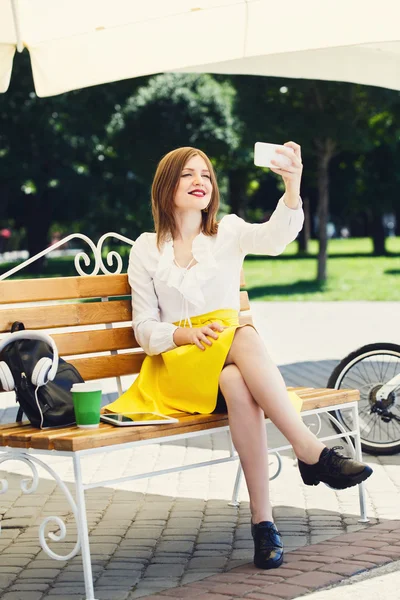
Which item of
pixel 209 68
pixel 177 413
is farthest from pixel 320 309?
pixel 177 413

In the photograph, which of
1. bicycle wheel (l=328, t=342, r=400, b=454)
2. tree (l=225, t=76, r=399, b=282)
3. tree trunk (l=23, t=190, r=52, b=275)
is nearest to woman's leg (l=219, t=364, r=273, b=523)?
bicycle wheel (l=328, t=342, r=400, b=454)

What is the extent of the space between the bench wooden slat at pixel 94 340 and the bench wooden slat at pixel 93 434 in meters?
0.63

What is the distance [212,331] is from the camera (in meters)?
4.51

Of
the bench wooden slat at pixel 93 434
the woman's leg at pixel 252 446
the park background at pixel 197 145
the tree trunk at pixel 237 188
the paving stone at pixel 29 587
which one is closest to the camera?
the bench wooden slat at pixel 93 434

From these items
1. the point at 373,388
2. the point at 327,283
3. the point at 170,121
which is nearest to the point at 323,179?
the point at 327,283

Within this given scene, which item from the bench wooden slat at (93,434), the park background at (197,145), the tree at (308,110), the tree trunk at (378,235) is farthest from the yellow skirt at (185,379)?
the tree trunk at (378,235)

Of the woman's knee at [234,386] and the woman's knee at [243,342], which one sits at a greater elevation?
the woman's knee at [243,342]

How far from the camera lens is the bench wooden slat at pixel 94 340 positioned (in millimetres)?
5023

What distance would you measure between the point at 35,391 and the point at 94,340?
3.21ft

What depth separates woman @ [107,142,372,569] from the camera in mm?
4254

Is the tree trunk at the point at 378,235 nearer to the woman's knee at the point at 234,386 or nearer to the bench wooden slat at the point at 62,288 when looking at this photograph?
the bench wooden slat at the point at 62,288

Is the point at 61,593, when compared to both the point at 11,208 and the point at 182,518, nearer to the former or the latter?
the point at 182,518

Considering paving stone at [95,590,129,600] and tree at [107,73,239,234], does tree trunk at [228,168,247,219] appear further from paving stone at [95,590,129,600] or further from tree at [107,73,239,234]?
paving stone at [95,590,129,600]

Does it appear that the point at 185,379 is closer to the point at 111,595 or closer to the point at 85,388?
the point at 85,388
